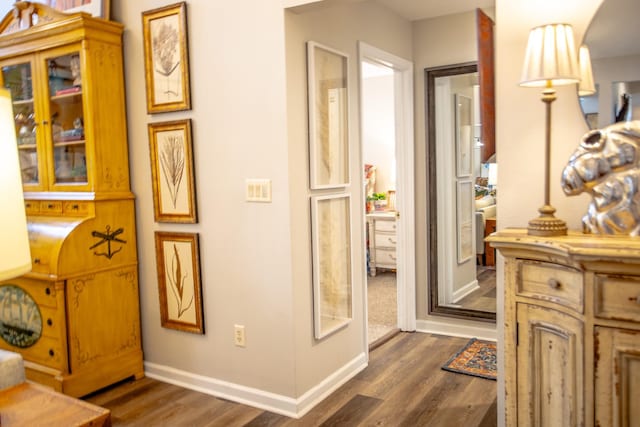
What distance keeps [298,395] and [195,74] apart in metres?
1.77

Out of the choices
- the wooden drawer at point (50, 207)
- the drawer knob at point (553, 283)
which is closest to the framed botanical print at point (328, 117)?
the drawer knob at point (553, 283)

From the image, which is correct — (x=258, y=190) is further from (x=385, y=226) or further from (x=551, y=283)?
(x=385, y=226)

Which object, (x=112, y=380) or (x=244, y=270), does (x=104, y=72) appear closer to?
(x=244, y=270)

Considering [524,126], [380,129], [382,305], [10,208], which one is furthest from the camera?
[380,129]

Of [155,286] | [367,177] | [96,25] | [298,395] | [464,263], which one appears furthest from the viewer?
[367,177]

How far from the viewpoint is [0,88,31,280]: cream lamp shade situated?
1.11 m

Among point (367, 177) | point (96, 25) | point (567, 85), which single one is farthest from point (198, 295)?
point (367, 177)

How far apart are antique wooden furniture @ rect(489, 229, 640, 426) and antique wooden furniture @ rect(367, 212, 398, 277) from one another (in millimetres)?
4076

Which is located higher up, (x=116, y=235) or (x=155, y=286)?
(x=116, y=235)

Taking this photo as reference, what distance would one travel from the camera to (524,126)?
2.14 metres

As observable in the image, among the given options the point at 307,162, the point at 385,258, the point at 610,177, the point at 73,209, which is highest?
the point at 307,162

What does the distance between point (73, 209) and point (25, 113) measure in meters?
0.75

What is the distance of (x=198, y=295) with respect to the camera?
118 inches

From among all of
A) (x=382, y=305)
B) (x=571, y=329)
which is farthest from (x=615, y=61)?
(x=382, y=305)
